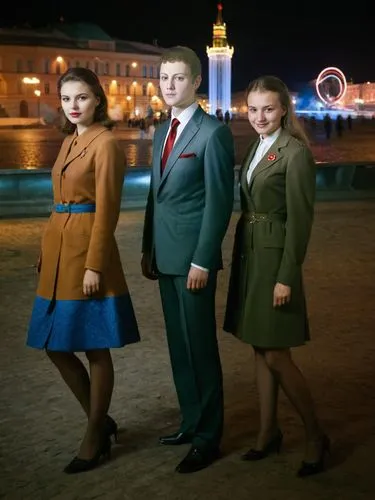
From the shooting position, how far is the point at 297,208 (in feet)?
13.4

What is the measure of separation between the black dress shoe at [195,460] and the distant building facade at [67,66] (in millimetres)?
81840

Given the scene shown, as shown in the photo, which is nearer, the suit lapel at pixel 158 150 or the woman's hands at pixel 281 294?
the woman's hands at pixel 281 294

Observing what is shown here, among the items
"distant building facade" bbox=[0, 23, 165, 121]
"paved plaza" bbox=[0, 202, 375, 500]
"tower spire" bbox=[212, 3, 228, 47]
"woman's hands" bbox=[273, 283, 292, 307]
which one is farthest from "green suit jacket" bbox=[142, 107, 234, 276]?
"tower spire" bbox=[212, 3, 228, 47]

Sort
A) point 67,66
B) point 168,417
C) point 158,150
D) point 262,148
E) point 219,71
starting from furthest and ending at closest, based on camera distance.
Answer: point 219,71 < point 67,66 < point 168,417 < point 158,150 < point 262,148

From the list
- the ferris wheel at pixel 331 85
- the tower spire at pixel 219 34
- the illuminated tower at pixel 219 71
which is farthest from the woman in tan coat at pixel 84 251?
the ferris wheel at pixel 331 85

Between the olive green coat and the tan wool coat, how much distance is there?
703 millimetres

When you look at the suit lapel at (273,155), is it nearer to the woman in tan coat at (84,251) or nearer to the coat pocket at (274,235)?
the coat pocket at (274,235)

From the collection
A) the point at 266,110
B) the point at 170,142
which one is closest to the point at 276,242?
the point at 266,110

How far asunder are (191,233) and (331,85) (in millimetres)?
136391

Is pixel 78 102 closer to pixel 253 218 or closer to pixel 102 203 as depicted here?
pixel 102 203

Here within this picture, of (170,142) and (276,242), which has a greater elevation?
(170,142)

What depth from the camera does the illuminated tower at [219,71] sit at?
375 feet

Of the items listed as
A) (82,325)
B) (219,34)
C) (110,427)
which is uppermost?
(219,34)

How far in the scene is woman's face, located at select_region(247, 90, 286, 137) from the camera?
417 cm
